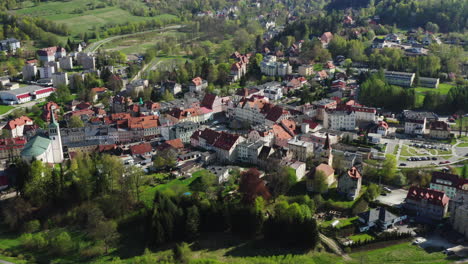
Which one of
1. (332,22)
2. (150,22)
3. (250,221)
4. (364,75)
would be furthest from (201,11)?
(250,221)

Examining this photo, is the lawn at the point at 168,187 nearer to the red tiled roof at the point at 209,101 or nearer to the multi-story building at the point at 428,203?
the red tiled roof at the point at 209,101

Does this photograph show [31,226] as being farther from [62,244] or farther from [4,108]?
[4,108]

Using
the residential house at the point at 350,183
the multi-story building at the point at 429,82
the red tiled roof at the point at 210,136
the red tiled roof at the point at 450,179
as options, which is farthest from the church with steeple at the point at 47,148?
the multi-story building at the point at 429,82

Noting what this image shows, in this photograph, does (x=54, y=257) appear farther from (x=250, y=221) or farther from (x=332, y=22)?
(x=332, y=22)

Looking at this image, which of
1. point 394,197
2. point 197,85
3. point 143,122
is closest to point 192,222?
point 394,197

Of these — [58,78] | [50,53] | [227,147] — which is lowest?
[227,147]

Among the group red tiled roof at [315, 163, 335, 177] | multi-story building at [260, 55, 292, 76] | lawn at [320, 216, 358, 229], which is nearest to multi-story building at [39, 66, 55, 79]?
multi-story building at [260, 55, 292, 76]
